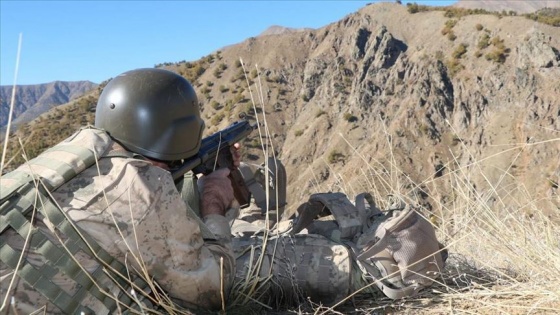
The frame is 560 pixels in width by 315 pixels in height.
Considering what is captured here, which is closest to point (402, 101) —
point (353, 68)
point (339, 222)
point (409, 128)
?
point (409, 128)

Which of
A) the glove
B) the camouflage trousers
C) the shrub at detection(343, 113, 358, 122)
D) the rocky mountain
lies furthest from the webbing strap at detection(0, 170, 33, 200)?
the shrub at detection(343, 113, 358, 122)

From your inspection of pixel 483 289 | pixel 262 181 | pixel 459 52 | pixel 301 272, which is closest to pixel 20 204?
pixel 301 272

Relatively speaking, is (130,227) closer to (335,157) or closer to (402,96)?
(335,157)

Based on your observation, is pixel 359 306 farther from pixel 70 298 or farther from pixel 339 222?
pixel 70 298

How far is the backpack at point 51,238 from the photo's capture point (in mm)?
2223

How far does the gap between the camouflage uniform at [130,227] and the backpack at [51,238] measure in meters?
0.03

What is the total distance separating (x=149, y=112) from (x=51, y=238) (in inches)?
32.0

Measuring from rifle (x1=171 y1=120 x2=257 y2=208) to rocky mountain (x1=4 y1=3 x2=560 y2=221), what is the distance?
21719 millimetres

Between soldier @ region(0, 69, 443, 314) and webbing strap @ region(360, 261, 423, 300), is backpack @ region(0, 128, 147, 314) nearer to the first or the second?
soldier @ region(0, 69, 443, 314)

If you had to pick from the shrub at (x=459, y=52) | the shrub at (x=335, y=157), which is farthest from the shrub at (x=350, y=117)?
the shrub at (x=459, y=52)

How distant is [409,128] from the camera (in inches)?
1438

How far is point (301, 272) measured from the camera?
3100 mm

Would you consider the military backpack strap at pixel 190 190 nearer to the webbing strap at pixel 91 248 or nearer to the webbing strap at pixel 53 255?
the webbing strap at pixel 91 248

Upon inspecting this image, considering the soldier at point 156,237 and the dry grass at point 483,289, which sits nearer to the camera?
the soldier at point 156,237
